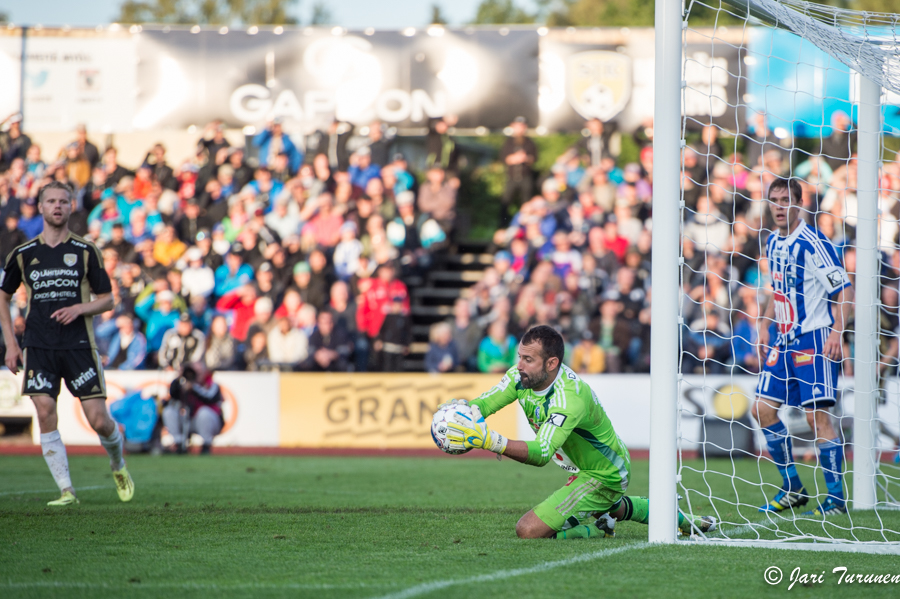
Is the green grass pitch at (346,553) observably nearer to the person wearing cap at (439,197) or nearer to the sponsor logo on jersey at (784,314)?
the sponsor logo on jersey at (784,314)

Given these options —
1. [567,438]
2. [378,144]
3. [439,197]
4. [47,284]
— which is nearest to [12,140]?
[378,144]

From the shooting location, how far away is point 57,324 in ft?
24.2

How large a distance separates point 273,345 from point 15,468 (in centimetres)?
508

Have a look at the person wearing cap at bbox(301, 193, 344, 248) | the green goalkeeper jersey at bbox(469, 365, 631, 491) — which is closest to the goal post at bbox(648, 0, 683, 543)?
the green goalkeeper jersey at bbox(469, 365, 631, 491)

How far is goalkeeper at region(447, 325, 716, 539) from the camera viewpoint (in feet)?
17.9

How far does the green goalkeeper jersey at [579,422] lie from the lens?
5.56 m

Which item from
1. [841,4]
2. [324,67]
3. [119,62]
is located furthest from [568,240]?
[841,4]

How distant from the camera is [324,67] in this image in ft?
60.1

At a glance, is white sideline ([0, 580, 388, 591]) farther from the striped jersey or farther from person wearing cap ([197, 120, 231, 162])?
person wearing cap ([197, 120, 231, 162])

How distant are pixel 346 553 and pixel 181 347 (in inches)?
404

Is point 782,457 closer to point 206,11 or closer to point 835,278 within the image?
point 835,278

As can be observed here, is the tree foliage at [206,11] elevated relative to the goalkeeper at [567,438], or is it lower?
elevated

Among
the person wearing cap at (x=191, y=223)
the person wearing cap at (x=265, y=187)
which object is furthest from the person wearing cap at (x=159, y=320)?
the person wearing cap at (x=265, y=187)

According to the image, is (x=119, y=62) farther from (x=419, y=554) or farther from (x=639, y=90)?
(x=419, y=554)
